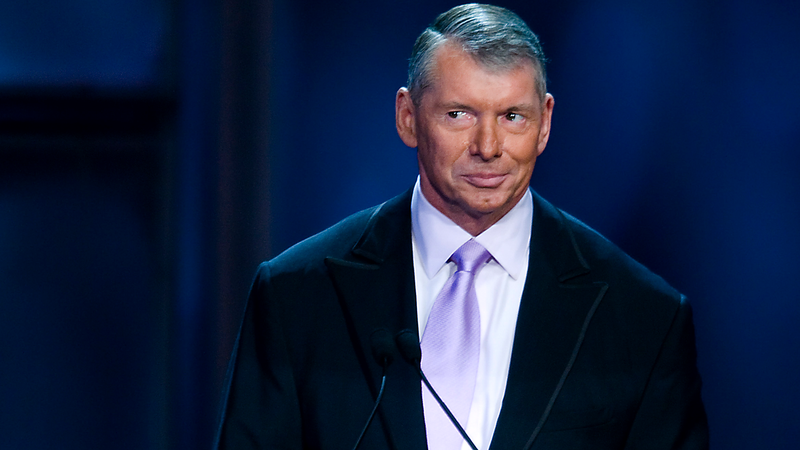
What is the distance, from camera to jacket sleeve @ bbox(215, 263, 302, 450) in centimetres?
134

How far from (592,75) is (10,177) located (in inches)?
50.4

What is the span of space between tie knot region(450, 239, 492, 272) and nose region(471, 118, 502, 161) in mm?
157

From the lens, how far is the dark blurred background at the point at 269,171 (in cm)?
161

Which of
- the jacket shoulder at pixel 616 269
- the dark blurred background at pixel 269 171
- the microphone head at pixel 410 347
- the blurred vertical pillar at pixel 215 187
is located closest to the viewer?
the microphone head at pixel 410 347

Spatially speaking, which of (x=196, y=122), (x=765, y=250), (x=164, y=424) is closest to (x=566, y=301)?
(x=765, y=250)

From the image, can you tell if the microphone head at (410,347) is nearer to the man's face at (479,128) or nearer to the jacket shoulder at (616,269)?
the man's face at (479,128)

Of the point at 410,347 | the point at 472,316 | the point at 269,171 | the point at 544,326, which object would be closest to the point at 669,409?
the point at 544,326

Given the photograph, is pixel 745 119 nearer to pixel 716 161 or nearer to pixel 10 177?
pixel 716 161

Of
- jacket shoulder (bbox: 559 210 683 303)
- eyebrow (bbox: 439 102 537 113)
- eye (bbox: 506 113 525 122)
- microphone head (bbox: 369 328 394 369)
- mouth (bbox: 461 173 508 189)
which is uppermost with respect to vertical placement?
eyebrow (bbox: 439 102 537 113)

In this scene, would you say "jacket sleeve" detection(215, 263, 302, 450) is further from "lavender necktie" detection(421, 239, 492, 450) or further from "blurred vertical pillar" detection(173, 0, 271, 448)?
"blurred vertical pillar" detection(173, 0, 271, 448)

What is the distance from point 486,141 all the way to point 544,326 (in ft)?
0.97

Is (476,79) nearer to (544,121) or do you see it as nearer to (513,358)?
(544,121)

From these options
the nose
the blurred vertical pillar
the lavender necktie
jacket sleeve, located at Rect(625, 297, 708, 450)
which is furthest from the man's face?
the blurred vertical pillar

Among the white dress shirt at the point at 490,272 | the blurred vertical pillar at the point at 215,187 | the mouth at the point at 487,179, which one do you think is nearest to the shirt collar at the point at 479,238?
the white dress shirt at the point at 490,272
